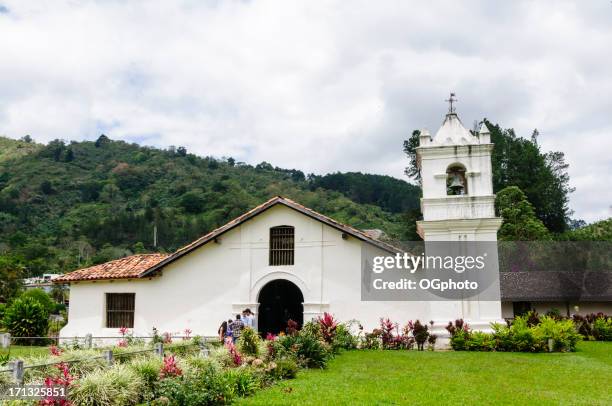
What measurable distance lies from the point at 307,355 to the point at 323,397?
3.91m

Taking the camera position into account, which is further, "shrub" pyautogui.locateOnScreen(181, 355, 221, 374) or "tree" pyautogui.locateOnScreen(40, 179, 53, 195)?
"tree" pyautogui.locateOnScreen(40, 179, 53, 195)

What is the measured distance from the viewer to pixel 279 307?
73.0 ft

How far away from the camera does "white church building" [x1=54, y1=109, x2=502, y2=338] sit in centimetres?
1856

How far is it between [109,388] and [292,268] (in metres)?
10.9

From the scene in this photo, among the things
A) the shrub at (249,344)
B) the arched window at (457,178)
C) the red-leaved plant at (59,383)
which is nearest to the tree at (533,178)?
the arched window at (457,178)

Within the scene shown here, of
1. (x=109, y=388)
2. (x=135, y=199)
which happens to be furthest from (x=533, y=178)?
(x=135, y=199)

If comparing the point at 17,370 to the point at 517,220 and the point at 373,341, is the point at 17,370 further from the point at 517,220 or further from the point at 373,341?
the point at 517,220

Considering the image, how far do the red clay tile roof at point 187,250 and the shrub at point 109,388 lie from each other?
995 cm

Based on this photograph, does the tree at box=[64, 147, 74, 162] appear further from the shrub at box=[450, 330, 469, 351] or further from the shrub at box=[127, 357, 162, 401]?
the shrub at box=[127, 357, 162, 401]

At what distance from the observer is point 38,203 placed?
72562 mm

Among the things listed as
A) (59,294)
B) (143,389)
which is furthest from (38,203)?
(143,389)

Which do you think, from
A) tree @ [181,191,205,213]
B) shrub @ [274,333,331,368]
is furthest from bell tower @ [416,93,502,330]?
tree @ [181,191,205,213]

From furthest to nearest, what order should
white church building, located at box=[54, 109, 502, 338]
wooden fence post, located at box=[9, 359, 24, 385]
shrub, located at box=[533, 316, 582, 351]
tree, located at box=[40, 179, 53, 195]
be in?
tree, located at box=[40, 179, 53, 195] < white church building, located at box=[54, 109, 502, 338] < shrub, located at box=[533, 316, 582, 351] < wooden fence post, located at box=[9, 359, 24, 385]

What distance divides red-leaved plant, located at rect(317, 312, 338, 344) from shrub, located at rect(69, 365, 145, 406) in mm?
7920
